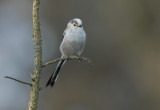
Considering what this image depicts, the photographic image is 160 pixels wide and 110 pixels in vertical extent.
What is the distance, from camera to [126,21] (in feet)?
Answer: 38.9

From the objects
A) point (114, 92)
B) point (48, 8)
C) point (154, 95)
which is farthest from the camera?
point (48, 8)

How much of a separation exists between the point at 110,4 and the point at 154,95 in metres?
2.75

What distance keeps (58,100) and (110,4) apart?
2.98 metres

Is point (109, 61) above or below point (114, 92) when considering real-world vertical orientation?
above

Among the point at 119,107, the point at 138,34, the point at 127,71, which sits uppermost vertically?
the point at 138,34

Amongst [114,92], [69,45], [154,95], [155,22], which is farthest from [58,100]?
[69,45]

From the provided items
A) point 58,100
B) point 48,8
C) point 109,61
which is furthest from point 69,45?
point 48,8

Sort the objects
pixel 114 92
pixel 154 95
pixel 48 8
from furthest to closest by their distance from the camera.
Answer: pixel 48 8 < pixel 114 92 < pixel 154 95

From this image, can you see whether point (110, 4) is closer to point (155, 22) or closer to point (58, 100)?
point (155, 22)

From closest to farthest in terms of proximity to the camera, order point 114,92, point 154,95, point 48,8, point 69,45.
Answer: point 69,45
point 154,95
point 114,92
point 48,8

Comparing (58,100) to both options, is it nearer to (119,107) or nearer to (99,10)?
(119,107)

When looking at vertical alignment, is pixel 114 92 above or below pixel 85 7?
below

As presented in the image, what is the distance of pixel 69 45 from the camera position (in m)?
5.75

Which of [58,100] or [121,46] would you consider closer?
[58,100]
